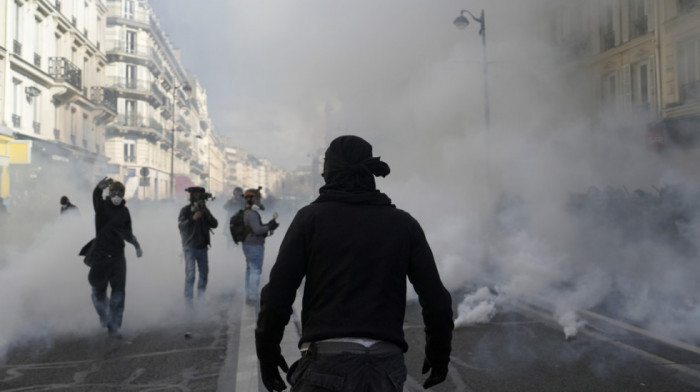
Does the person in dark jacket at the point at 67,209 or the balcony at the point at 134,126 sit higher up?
the balcony at the point at 134,126

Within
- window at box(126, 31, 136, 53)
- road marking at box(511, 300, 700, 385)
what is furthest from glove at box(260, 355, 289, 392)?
window at box(126, 31, 136, 53)

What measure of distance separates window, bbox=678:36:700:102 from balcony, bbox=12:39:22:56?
18069 mm

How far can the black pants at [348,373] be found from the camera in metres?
1.55

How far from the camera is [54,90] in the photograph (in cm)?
2031

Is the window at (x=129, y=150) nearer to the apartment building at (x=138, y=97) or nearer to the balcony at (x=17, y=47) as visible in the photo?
the apartment building at (x=138, y=97)

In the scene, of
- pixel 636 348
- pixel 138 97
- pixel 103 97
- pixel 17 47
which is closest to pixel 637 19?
pixel 636 348

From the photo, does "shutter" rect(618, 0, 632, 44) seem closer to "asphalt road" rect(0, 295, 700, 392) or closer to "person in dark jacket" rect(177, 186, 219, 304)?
"asphalt road" rect(0, 295, 700, 392)

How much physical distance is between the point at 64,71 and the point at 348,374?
22525 millimetres

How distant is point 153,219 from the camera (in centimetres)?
1767

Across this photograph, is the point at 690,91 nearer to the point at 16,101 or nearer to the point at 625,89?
the point at 625,89

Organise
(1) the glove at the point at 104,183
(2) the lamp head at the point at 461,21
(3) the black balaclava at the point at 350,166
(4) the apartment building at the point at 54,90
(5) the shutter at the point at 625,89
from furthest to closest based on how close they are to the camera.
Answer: (4) the apartment building at the point at 54,90 < (2) the lamp head at the point at 461,21 < (5) the shutter at the point at 625,89 < (1) the glove at the point at 104,183 < (3) the black balaclava at the point at 350,166

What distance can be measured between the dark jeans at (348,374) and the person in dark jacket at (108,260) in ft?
11.6

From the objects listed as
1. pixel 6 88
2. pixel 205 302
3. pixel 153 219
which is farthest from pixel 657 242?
pixel 6 88

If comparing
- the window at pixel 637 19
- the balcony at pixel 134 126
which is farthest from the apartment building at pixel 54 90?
the window at pixel 637 19
